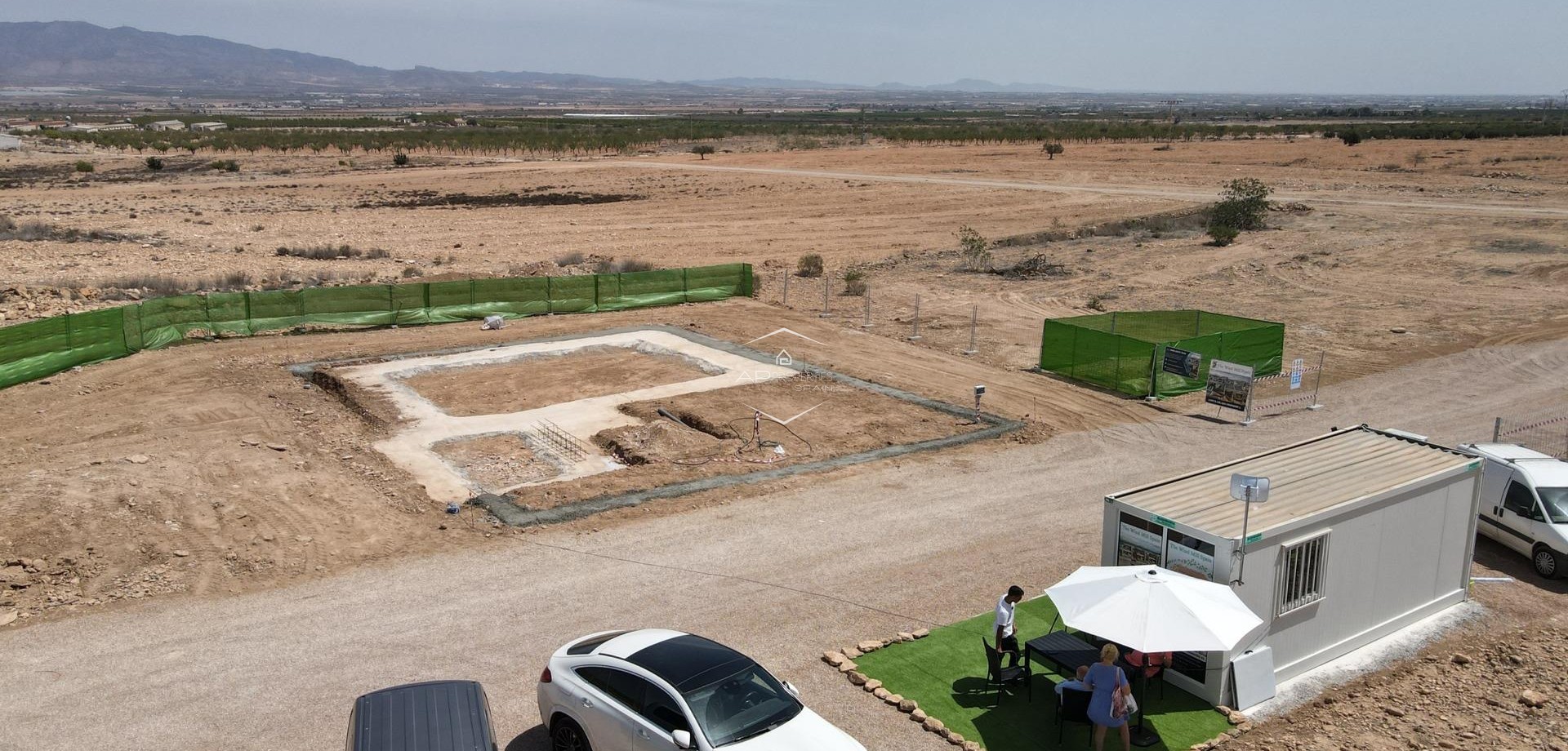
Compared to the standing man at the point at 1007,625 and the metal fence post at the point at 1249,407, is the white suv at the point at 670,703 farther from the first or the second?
the metal fence post at the point at 1249,407

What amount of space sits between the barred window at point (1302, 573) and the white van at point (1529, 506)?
506 cm

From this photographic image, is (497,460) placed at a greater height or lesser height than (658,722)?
lesser

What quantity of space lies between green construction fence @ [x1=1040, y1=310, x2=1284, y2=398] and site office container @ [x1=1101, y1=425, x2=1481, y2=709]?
11290 mm

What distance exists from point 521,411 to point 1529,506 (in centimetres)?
1879

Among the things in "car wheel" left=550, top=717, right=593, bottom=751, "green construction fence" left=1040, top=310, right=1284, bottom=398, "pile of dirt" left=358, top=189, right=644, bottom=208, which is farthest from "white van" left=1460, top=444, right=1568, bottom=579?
"pile of dirt" left=358, top=189, right=644, bottom=208

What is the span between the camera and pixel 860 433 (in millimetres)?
23344

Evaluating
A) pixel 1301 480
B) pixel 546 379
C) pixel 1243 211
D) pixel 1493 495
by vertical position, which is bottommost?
pixel 546 379

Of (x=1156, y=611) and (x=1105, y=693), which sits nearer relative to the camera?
(x=1105, y=693)

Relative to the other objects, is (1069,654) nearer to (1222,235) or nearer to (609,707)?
(609,707)

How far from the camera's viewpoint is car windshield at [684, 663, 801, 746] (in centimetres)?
982

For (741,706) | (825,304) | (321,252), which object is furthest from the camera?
(321,252)

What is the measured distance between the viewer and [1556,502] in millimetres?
17062

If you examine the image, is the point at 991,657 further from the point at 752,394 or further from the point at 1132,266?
the point at 1132,266

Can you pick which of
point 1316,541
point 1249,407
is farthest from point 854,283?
point 1316,541
